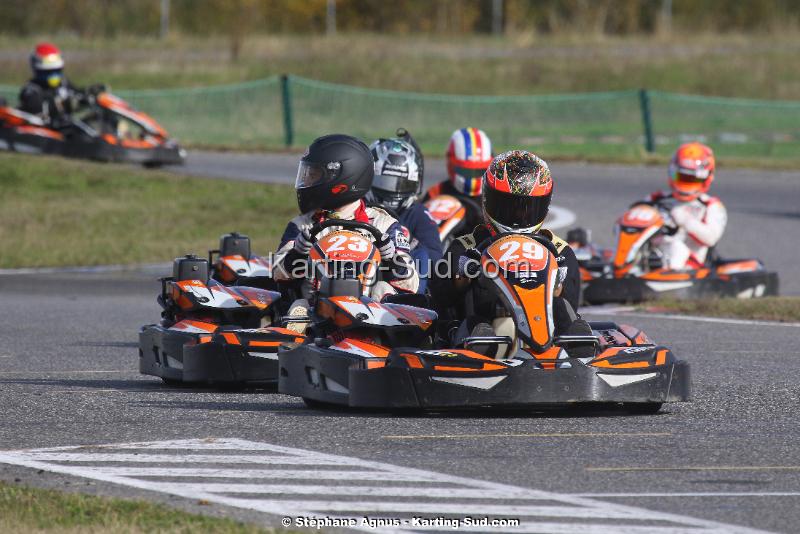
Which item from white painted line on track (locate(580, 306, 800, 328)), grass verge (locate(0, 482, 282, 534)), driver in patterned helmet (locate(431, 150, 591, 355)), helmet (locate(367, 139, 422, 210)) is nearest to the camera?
grass verge (locate(0, 482, 282, 534))

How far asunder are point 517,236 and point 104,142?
16.4m

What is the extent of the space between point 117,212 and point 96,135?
3.59 meters

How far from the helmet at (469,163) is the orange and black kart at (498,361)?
15.3 ft

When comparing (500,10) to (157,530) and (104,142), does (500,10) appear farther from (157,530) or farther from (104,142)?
(157,530)

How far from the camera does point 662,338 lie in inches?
446

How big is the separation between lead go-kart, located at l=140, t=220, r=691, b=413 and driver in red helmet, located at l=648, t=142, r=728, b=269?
6.50 meters

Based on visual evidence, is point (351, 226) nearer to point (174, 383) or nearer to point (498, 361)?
point (174, 383)

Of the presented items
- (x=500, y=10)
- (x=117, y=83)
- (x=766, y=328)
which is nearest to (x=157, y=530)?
(x=766, y=328)

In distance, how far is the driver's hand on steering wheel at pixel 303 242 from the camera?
8.64m

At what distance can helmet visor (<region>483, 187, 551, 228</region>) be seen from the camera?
25.7 ft

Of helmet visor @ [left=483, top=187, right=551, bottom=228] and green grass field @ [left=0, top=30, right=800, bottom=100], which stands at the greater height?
helmet visor @ [left=483, top=187, right=551, bottom=228]

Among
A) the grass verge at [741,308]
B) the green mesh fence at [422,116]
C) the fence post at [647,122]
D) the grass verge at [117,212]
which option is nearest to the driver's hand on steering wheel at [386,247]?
the grass verge at [741,308]

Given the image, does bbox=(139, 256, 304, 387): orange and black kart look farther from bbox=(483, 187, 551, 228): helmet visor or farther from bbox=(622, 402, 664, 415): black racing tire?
bbox=(622, 402, 664, 415): black racing tire

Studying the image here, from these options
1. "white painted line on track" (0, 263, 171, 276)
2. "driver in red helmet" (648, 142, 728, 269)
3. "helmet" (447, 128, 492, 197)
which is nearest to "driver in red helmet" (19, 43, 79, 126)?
"white painted line on track" (0, 263, 171, 276)
